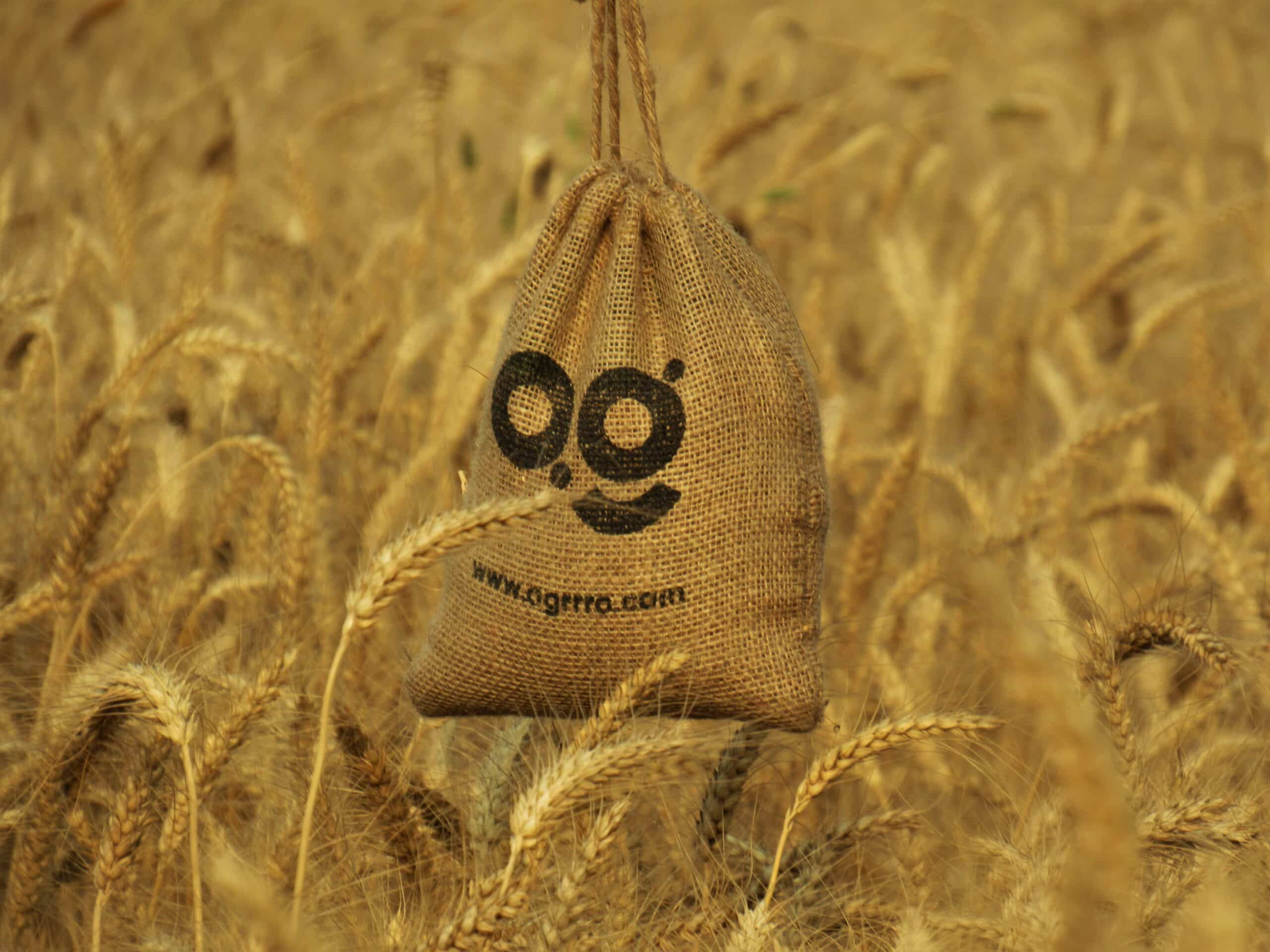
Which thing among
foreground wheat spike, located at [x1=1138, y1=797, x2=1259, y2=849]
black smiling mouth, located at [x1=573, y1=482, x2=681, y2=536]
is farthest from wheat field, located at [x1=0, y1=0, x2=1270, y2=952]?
black smiling mouth, located at [x1=573, y1=482, x2=681, y2=536]

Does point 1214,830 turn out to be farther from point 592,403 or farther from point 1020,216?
point 1020,216

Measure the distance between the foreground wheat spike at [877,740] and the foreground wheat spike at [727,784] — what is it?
13cm

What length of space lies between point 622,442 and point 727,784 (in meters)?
0.42

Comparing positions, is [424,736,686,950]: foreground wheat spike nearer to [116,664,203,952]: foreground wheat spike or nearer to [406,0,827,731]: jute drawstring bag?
[406,0,827,731]: jute drawstring bag

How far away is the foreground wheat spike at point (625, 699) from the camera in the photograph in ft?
3.87

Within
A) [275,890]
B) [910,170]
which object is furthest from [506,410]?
[910,170]

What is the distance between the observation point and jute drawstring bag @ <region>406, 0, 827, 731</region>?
1237 millimetres

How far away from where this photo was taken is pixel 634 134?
3.57m

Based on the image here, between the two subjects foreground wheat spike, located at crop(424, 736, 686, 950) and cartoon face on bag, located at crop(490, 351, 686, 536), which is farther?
cartoon face on bag, located at crop(490, 351, 686, 536)

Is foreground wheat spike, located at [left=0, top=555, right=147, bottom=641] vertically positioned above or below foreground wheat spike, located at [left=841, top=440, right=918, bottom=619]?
below

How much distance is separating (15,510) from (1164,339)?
3.55 meters

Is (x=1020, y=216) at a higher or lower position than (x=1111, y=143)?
lower

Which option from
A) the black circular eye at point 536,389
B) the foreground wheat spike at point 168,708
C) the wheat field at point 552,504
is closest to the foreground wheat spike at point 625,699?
the wheat field at point 552,504

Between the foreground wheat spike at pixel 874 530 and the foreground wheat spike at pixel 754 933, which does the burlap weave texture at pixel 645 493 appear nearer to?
the foreground wheat spike at pixel 754 933
